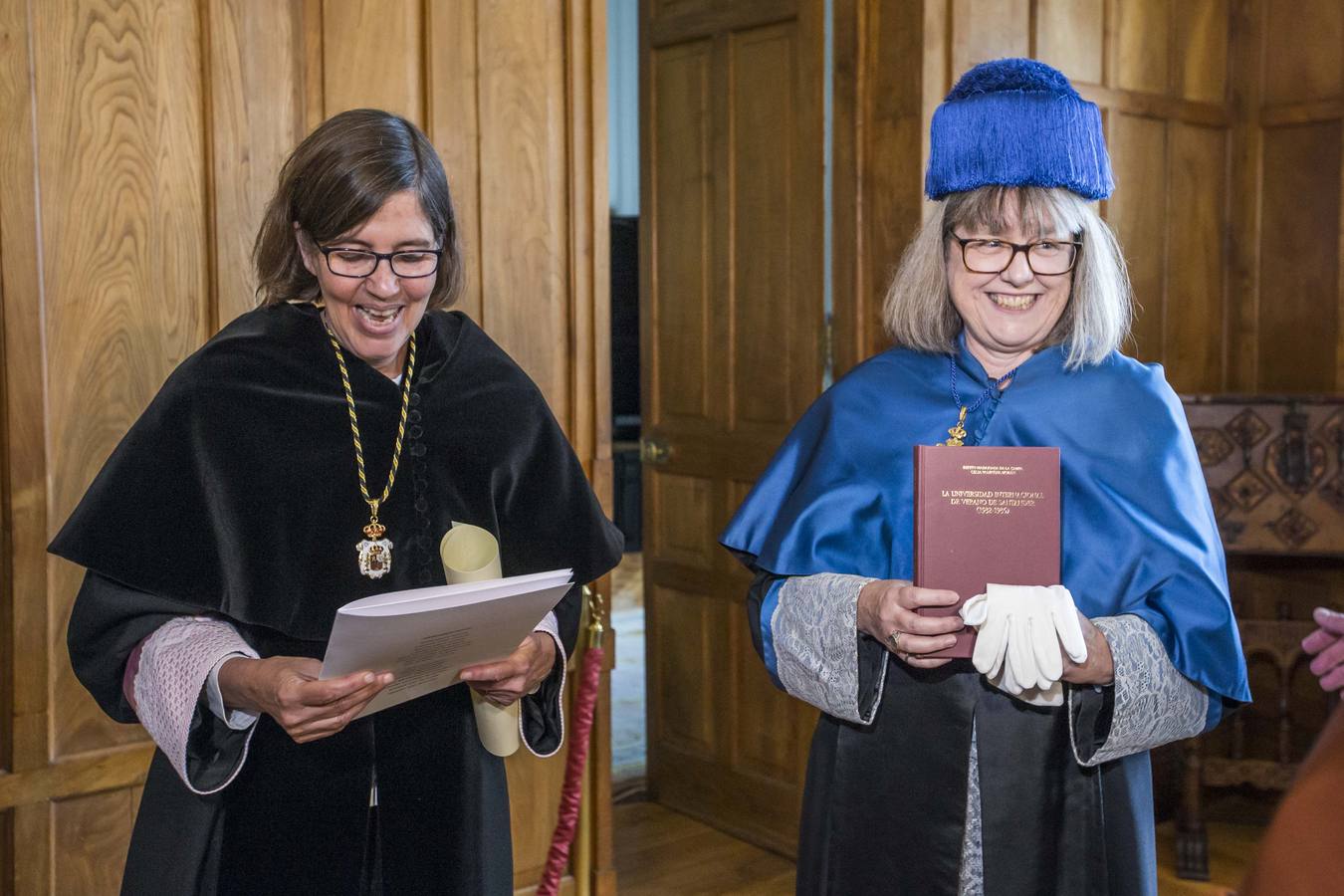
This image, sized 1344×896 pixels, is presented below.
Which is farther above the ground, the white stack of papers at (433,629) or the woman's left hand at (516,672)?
the white stack of papers at (433,629)

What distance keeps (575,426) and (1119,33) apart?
2.50 m

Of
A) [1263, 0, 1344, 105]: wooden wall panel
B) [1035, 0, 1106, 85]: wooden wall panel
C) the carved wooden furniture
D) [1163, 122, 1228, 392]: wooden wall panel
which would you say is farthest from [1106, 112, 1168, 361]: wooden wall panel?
[1263, 0, 1344, 105]: wooden wall panel

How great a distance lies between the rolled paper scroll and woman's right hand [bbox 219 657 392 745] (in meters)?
0.23

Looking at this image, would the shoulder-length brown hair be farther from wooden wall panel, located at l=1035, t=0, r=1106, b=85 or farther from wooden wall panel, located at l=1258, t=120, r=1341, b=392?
wooden wall panel, located at l=1258, t=120, r=1341, b=392

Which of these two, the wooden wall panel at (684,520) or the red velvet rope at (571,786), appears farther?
the wooden wall panel at (684,520)

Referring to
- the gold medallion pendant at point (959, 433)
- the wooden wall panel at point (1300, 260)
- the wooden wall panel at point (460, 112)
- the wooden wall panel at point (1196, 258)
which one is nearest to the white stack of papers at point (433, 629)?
the gold medallion pendant at point (959, 433)

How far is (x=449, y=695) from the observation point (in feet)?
6.89

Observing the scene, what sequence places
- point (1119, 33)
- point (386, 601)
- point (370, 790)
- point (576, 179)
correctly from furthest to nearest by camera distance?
point (1119, 33), point (576, 179), point (370, 790), point (386, 601)

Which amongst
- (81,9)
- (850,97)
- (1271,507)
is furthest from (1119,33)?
(81,9)

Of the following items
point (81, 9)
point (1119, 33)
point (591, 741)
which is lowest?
point (591, 741)

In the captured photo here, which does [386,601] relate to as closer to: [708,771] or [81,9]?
[81,9]

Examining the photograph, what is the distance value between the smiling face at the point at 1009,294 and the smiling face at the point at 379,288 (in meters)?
0.85

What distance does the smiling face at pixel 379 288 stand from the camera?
1.94m

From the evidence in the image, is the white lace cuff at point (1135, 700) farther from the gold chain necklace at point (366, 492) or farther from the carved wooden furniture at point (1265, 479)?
the carved wooden furniture at point (1265, 479)
